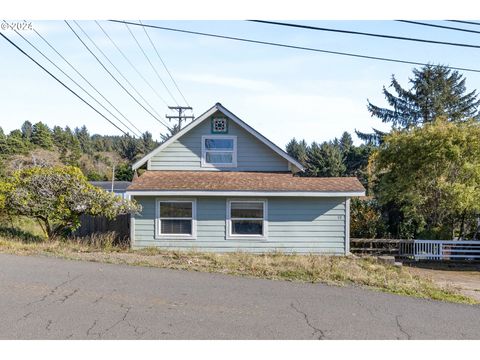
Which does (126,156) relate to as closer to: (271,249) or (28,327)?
(271,249)

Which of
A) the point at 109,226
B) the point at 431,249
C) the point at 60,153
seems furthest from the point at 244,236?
the point at 60,153

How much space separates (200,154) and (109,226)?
4.65 meters

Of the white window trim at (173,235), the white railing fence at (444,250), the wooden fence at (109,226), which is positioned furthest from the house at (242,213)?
the white railing fence at (444,250)

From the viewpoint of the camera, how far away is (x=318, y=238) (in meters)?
15.7

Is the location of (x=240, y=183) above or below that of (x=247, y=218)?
above

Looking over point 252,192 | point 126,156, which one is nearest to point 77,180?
point 252,192

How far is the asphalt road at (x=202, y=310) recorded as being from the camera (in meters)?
5.89

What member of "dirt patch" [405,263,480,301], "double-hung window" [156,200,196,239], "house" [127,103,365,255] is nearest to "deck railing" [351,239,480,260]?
"dirt patch" [405,263,480,301]

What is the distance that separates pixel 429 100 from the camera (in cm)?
4378

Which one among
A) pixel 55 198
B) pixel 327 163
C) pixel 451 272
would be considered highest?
pixel 327 163

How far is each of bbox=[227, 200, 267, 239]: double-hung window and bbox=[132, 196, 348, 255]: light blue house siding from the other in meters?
0.20

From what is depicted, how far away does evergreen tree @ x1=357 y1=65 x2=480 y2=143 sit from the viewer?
43.5 m

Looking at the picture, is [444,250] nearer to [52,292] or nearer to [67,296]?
[67,296]

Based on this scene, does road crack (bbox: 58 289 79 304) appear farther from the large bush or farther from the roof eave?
the roof eave
